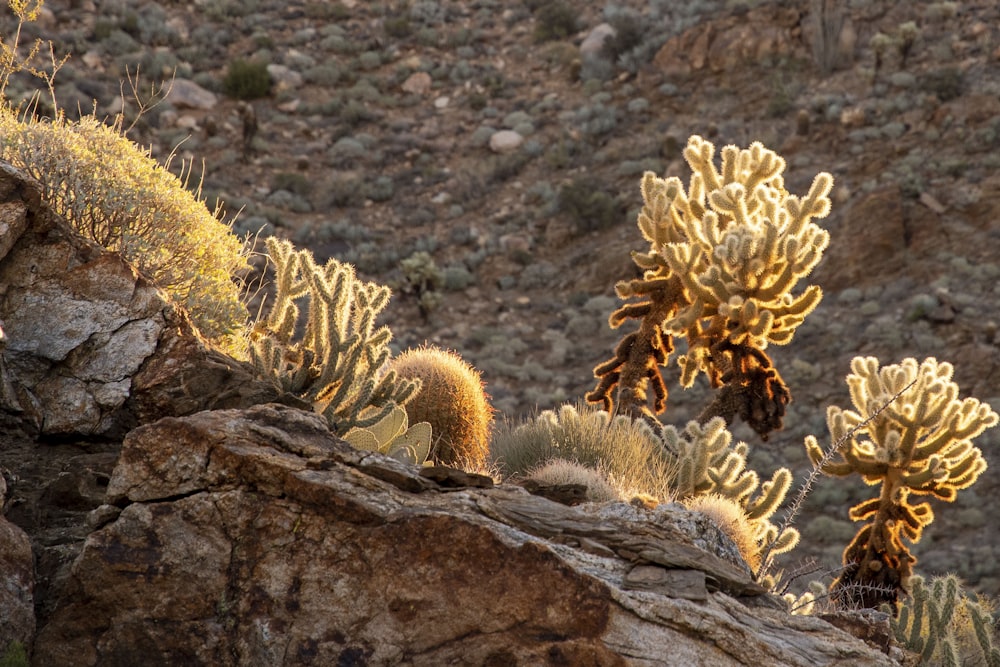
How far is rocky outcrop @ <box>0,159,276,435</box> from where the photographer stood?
521 cm

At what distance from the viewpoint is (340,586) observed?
13.7 feet

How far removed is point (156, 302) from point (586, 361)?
1483 cm

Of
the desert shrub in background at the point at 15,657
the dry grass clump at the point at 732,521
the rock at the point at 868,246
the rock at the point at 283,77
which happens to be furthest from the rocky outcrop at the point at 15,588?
the rock at the point at 283,77

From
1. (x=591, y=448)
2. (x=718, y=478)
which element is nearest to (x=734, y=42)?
(x=718, y=478)

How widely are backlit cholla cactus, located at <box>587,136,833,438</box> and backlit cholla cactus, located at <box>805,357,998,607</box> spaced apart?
2.34 ft

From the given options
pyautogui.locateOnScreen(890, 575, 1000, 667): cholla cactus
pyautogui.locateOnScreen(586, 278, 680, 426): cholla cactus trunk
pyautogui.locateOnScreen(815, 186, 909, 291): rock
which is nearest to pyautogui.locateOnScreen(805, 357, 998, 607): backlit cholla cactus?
pyautogui.locateOnScreen(890, 575, 1000, 667): cholla cactus

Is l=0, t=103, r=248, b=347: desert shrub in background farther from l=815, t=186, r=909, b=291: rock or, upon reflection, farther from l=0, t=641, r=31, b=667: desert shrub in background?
l=815, t=186, r=909, b=291: rock

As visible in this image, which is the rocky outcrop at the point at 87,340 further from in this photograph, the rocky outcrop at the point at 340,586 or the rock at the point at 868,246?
the rock at the point at 868,246

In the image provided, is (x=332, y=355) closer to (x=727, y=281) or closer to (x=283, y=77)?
(x=727, y=281)

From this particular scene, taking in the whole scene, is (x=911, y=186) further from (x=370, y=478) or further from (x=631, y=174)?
(x=370, y=478)

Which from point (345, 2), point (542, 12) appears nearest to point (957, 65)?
point (542, 12)

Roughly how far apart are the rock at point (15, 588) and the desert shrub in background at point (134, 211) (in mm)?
2219

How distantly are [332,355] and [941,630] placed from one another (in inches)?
165

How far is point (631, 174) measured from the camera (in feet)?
79.4
